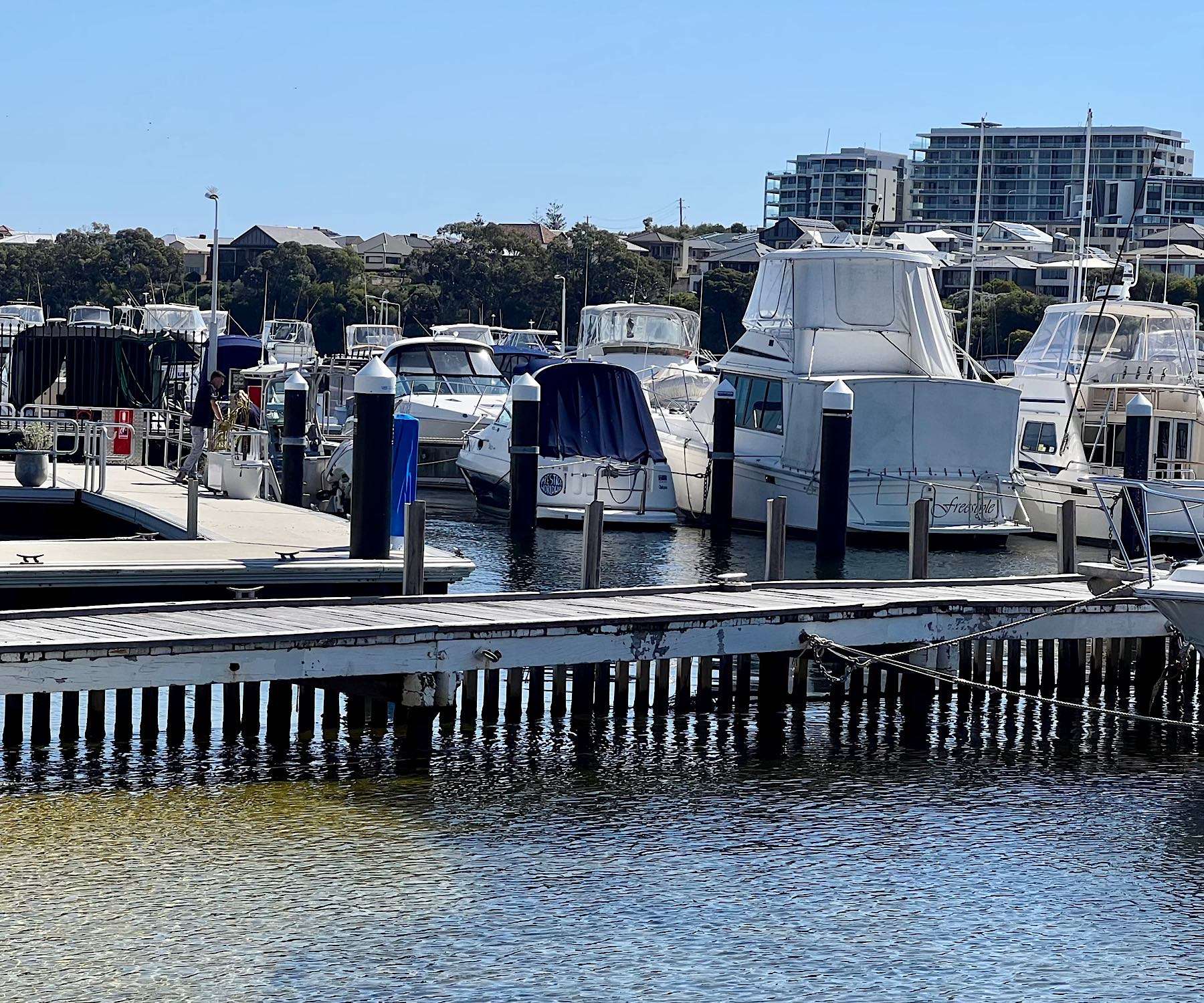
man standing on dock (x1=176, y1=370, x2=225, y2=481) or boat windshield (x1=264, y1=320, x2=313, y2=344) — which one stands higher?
boat windshield (x1=264, y1=320, x2=313, y2=344)

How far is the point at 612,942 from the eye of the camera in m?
11.2

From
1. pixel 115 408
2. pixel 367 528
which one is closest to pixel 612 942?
pixel 367 528

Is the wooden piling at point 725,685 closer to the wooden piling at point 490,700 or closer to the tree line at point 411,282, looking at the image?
the wooden piling at point 490,700

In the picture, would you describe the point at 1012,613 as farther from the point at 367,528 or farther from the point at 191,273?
the point at 191,273

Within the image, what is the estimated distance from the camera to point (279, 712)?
49.0ft

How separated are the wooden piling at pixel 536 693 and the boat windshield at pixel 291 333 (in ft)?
170

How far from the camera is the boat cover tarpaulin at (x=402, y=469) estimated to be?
19.7 m

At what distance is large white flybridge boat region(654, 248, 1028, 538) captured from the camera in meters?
30.4

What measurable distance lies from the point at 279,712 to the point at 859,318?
20057 millimetres

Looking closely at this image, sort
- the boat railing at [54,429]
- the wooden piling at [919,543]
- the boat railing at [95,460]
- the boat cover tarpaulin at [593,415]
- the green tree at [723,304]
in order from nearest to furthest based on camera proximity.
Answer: the wooden piling at [919,543] → the boat railing at [95,460] → the boat railing at [54,429] → the boat cover tarpaulin at [593,415] → the green tree at [723,304]

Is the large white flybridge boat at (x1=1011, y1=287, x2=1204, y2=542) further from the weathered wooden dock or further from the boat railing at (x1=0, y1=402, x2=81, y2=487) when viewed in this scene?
the boat railing at (x1=0, y1=402, x2=81, y2=487)

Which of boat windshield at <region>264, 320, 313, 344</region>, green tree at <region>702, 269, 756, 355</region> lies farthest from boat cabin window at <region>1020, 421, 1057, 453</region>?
green tree at <region>702, 269, 756, 355</region>

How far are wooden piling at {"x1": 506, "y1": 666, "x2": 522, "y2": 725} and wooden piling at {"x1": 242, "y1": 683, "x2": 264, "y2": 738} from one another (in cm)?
222

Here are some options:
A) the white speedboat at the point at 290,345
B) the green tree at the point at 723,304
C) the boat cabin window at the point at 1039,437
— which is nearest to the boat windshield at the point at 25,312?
the white speedboat at the point at 290,345
